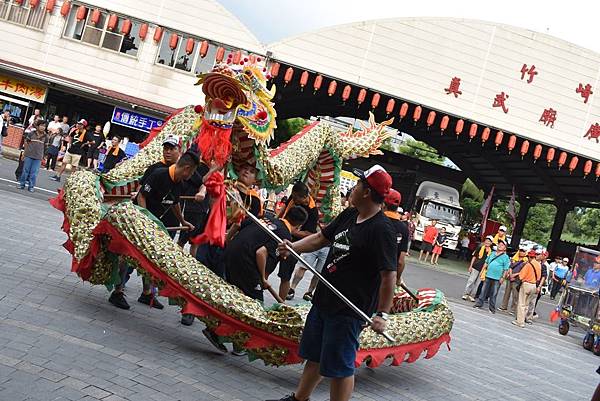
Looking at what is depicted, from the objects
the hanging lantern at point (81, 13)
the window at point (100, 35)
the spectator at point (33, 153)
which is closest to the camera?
the spectator at point (33, 153)

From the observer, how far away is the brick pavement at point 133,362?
4.34m

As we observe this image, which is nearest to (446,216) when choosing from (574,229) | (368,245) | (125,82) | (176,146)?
(125,82)

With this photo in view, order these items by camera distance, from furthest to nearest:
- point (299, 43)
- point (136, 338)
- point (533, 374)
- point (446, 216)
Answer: point (446, 216), point (299, 43), point (533, 374), point (136, 338)

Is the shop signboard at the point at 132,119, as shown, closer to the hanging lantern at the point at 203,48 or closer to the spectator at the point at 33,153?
the hanging lantern at the point at 203,48

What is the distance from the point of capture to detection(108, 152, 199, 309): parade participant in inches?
242

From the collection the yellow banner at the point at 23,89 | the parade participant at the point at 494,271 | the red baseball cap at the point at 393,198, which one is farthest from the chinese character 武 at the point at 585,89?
the red baseball cap at the point at 393,198

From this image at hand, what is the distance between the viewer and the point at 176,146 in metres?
6.64

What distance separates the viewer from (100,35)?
938 inches

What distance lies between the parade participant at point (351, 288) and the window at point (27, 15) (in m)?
22.0

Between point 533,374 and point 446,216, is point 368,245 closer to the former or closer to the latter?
point 533,374

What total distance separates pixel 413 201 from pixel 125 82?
1441cm

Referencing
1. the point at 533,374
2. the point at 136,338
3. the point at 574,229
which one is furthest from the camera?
the point at 574,229

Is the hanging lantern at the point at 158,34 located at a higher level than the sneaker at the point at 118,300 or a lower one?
higher

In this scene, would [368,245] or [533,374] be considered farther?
[533,374]
